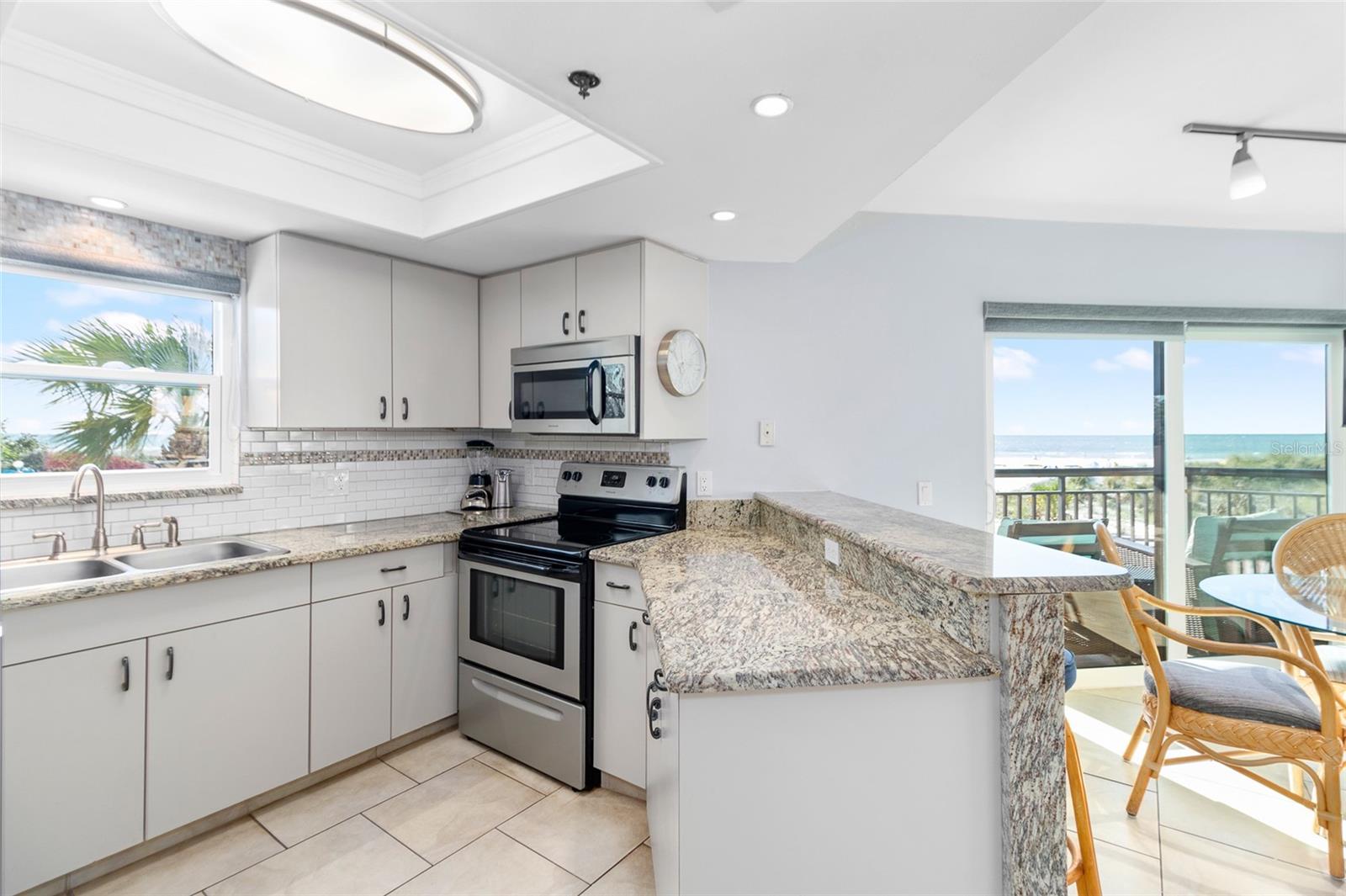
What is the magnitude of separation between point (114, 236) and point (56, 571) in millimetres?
1225

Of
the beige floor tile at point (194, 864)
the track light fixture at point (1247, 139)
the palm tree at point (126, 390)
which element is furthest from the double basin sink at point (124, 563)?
the track light fixture at point (1247, 139)

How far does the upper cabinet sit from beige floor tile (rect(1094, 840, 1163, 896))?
3.08 metres

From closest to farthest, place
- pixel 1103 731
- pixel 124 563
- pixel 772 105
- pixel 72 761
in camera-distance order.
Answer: pixel 772 105 < pixel 72 761 < pixel 124 563 < pixel 1103 731

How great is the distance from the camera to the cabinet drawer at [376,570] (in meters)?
2.26

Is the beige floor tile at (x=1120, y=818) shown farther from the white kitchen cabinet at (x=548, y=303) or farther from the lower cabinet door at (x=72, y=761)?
the lower cabinet door at (x=72, y=761)

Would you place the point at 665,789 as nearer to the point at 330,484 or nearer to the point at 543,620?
the point at 543,620

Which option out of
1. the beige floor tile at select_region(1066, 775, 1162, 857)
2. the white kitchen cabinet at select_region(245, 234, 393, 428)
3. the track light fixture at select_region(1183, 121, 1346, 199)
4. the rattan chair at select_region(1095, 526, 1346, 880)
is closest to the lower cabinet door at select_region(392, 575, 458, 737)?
the white kitchen cabinet at select_region(245, 234, 393, 428)

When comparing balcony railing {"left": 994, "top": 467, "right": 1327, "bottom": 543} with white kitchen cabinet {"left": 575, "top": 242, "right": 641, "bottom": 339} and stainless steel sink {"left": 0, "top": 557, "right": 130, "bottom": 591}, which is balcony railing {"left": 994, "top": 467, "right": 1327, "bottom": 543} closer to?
white kitchen cabinet {"left": 575, "top": 242, "right": 641, "bottom": 339}

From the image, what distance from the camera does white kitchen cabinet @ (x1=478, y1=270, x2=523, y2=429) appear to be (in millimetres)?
3004

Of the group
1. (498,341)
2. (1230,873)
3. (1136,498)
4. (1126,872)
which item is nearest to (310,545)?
(498,341)

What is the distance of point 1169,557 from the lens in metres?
3.34

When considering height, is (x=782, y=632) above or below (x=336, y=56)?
below

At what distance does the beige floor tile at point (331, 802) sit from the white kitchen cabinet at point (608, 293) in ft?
6.43

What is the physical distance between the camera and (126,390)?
2326 millimetres
